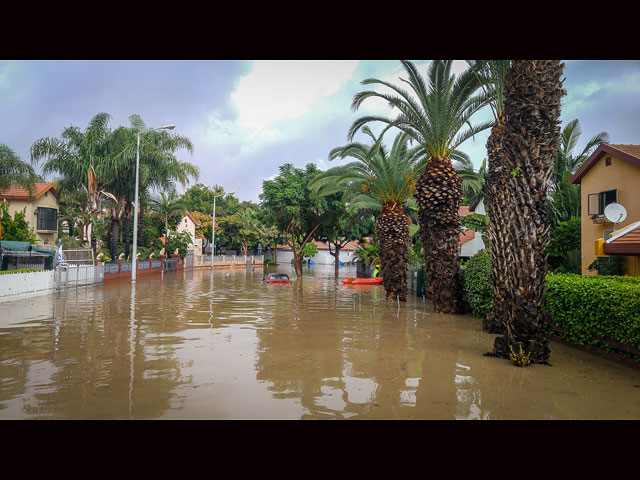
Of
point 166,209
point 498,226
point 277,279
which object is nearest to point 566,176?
point 498,226

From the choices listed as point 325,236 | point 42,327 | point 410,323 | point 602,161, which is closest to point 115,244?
point 325,236

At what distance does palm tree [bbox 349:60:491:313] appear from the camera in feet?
57.0

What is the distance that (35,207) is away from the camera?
3716cm

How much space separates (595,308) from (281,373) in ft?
22.5

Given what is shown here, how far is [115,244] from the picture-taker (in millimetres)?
37188

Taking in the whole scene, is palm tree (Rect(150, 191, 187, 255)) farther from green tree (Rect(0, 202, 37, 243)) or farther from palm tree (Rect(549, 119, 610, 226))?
palm tree (Rect(549, 119, 610, 226))

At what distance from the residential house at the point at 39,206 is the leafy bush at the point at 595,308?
3650 centimetres

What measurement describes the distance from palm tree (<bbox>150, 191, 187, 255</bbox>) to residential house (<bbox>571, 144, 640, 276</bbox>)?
131ft

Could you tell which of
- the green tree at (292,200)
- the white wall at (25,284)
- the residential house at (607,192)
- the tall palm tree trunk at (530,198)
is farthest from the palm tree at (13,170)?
the residential house at (607,192)

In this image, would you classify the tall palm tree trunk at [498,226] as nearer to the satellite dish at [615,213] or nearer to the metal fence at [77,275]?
the satellite dish at [615,213]

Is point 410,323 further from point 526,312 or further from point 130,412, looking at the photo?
point 130,412

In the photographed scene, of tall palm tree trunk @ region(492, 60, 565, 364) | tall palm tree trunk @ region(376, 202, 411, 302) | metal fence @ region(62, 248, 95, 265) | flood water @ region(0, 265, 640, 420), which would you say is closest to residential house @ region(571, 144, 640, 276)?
tall palm tree trunk @ region(492, 60, 565, 364)

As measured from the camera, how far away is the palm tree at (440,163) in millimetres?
17359

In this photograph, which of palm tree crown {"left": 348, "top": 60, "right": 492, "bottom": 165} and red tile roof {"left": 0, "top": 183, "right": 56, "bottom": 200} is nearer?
palm tree crown {"left": 348, "top": 60, "right": 492, "bottom": 165}
